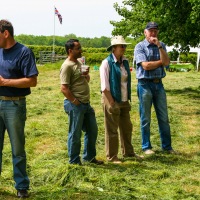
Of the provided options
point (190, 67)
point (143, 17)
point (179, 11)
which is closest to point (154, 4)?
Result: point (179, 11)

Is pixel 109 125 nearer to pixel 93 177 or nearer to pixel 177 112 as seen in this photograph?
pixel 93 177

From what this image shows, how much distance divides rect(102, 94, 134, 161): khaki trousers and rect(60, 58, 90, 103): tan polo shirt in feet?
1.65

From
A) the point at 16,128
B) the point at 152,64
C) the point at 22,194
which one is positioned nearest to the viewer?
the point at 16,128

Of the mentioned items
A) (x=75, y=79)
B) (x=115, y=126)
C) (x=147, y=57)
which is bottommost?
(x=115, y=126)

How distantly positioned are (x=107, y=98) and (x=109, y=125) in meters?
0.47

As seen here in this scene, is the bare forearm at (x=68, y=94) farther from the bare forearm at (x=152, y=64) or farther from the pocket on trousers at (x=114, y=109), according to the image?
the bare forearm at (x=152, y=64)

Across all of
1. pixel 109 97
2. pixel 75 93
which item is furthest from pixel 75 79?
pixel 109 97

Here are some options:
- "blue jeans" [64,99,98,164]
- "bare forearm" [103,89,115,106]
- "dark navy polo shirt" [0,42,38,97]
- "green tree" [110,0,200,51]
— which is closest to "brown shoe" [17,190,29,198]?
"dark navy polo shirt" [0,42,38,97]

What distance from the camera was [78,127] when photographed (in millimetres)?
6523

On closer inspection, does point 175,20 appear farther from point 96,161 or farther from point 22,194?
point 22,194

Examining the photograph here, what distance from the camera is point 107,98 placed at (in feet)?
22.4

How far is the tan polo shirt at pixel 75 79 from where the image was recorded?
6.35 meters

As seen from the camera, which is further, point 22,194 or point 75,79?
point 75,79

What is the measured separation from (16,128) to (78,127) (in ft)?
5.29
